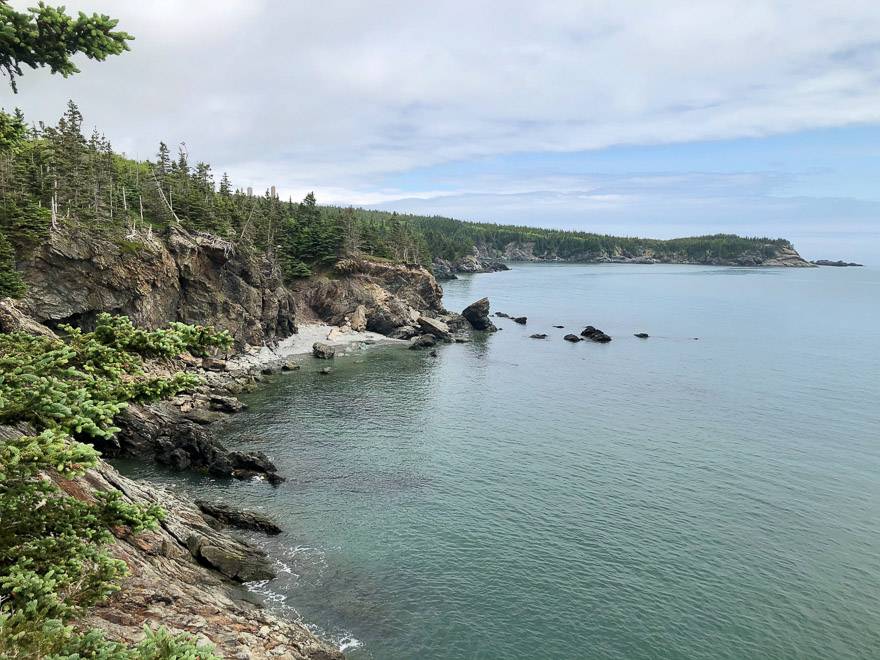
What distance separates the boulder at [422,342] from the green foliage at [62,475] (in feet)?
314

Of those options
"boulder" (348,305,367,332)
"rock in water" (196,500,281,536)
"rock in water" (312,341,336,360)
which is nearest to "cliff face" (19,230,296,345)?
"rock in water" (312,341,336,360)

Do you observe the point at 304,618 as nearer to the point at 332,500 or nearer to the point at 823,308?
the point at 332,500

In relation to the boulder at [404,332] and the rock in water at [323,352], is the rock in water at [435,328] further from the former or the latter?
the rock in water at [323,352]

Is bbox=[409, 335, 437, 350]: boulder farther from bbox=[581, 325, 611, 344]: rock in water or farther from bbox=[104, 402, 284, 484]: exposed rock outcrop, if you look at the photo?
bbox=[104, 402, 284, 484]: exposed rock outcrop

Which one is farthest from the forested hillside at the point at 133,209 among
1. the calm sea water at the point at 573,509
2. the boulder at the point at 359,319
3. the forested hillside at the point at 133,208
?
the calm sea water at the point at 573,509

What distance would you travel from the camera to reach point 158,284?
81500mm

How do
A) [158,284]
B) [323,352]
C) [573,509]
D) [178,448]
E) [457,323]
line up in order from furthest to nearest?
[457,323] → [323,352] → [158,284] → [178,448] → [573,509]

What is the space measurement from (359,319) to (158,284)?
43663mm

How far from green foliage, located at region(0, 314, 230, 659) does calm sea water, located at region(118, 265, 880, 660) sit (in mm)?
21409

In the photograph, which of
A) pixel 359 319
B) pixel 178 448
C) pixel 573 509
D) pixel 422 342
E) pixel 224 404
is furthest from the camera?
pixel 359 319

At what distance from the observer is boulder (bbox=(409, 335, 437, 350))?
11012 cm

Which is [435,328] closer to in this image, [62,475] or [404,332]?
[404,332]

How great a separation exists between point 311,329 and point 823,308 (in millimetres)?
157315

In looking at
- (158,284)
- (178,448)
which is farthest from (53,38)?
(158,284)
